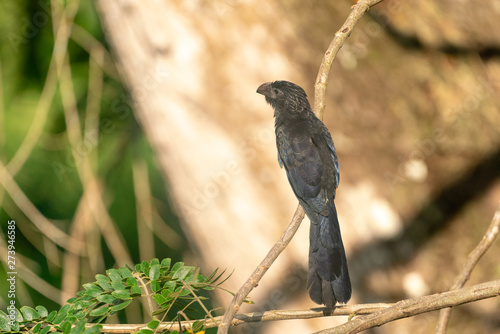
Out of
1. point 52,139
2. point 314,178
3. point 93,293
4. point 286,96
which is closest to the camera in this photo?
point 93,293

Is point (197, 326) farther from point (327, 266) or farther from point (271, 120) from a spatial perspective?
point (271, 120)

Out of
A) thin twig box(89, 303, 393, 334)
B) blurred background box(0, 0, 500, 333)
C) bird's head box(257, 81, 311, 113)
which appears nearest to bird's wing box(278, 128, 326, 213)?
bird's head box(257, 81, 311, 113)

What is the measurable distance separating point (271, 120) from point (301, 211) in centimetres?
113

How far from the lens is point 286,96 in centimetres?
159

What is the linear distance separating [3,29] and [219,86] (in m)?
1.51

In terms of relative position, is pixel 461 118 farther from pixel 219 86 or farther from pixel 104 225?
pixel 104 225

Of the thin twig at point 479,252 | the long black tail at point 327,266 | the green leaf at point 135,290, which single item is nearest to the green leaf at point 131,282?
the green leaf at point 135,290

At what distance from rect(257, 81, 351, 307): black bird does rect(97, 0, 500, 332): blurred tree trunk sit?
0.83m

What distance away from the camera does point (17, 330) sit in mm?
1098

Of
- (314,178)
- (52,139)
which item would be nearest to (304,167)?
(314,178)

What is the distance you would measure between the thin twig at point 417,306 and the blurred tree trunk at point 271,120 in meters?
1.31

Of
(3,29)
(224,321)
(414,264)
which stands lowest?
(224,321)

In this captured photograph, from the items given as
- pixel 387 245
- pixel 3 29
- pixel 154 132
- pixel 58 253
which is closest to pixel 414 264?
pixel 387 245

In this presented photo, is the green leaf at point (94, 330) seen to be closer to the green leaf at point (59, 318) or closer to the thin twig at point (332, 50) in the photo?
the green leaf at point (59, 318)
